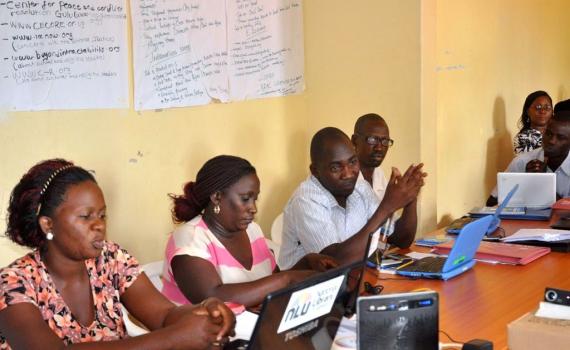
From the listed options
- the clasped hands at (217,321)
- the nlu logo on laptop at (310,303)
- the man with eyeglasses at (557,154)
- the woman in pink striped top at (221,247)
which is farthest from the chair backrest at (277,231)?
the nlu logo on laptop at (310,303)

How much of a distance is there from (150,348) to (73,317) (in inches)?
12.5

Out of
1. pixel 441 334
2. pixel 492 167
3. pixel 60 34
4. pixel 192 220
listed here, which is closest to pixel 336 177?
pixel 192 220

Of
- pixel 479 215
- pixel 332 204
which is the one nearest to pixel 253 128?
pixel 332 204

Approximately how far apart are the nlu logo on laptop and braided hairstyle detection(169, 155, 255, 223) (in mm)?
936

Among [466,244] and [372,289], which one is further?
[466,244]

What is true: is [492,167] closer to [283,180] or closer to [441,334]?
[283,180]

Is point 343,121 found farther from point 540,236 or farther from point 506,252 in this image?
point 506,252

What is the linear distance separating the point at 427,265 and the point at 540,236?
726mm

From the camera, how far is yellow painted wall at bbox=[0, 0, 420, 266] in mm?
3092

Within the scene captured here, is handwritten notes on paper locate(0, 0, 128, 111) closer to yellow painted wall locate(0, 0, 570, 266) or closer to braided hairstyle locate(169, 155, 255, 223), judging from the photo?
yellow painted wall locate(0, 0, 570, 266)

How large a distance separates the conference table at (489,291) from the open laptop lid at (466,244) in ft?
0.16

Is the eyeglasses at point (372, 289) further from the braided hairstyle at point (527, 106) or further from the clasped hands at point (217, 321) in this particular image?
the braided hairstyle at point (527, 106)

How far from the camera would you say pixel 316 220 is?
303 centimetres

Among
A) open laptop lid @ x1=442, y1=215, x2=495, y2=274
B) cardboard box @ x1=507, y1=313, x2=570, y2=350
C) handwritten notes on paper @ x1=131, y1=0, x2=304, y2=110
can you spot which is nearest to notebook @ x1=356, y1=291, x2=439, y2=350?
cardboard box @ x1=507, y1=313, x2=570, y2=350
